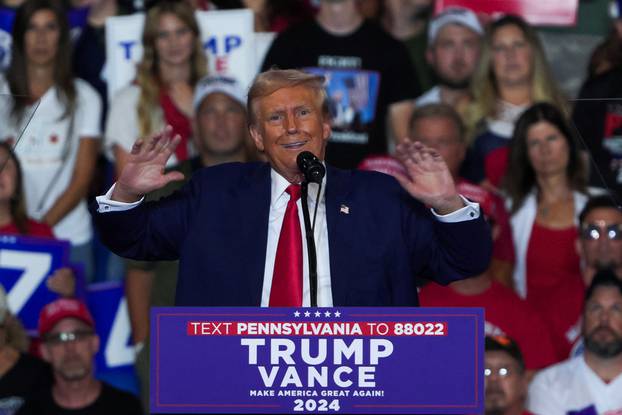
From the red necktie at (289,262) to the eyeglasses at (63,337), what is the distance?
2.08 metres

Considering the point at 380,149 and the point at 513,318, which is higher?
the point at 380,149

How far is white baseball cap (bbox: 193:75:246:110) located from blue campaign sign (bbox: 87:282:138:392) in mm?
846

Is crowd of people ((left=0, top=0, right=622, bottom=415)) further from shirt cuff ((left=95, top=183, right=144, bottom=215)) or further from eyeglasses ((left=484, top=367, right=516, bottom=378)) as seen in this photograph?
shirt cuff ((left=95, top=183, right=144, bottom=215))

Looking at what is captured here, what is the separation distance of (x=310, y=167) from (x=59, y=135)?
3.10 m

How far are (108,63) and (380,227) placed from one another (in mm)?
2936

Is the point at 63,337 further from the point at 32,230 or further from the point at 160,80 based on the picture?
the point at 160,80

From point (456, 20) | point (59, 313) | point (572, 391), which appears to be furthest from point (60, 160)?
point (572, 391)

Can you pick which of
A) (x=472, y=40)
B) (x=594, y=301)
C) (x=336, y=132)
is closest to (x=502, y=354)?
(x=594, y=301)

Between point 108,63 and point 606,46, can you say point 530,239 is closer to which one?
point 606,46

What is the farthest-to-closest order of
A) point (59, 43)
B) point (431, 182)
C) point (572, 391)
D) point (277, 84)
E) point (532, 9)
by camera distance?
1. point (532, 9)
2. point (59, 43)
3. point (572, 391)
4. point (277, 84)
5. point (431, 182)

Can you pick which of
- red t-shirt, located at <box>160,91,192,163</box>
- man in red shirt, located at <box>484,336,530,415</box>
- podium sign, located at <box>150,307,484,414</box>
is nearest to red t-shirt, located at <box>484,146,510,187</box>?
man in red shirt, located at <box>484,336,530,415</box>

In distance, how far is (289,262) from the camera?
3.58 metres

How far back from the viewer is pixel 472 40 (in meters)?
6.30

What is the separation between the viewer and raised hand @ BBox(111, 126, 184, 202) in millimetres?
3598
